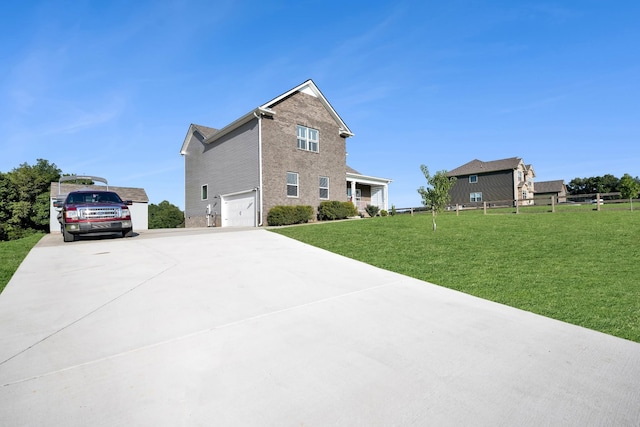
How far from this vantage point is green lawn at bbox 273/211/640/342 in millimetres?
4957

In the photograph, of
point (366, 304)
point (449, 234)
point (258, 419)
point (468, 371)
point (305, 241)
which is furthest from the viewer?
point (449, 234)

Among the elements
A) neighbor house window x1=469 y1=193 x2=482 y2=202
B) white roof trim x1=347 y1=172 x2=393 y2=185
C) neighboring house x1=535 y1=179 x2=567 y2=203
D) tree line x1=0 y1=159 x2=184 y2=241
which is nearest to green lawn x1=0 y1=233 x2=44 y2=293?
white roof trim x1=347 y1=172 x2=393 y2=185

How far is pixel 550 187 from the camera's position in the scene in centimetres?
5641

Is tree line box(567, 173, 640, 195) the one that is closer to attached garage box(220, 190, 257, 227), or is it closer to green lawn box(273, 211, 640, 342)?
green lawn box(273, 211, 640, 342)

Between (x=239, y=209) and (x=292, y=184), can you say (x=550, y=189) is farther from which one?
(x=239, y=209)

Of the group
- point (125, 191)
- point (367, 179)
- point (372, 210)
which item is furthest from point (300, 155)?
point (125, 191)

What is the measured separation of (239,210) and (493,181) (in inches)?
1425

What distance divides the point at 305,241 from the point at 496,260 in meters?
5.71

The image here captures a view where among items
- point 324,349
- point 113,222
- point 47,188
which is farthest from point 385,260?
point 47,188

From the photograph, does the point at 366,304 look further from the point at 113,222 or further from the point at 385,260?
the point at 113,222

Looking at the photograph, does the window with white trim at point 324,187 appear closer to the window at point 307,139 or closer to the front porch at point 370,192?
the window at point 307,139

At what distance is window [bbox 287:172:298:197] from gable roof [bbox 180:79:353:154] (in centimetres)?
388

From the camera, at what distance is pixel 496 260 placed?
26.6 ft

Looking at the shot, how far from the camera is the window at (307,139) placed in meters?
21.6
